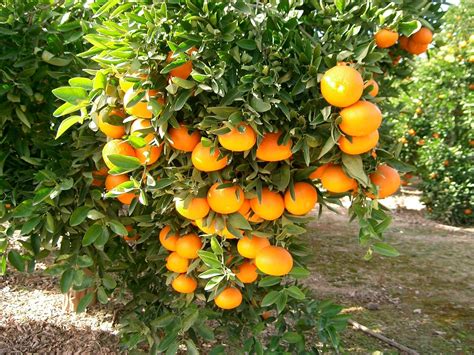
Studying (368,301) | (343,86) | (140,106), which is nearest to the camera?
(343,86)

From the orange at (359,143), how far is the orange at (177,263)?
2.39ft

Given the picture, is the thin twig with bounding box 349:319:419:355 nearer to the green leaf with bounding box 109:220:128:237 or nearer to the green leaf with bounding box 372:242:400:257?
the green leaf with bounding box 372:242:400:257

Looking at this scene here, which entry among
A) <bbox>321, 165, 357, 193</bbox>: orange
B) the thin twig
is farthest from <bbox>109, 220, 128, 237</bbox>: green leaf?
the thin twig

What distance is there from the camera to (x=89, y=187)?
157 cm

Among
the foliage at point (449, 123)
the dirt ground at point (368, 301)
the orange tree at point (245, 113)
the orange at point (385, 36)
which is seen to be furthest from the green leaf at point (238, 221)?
the foliage at point (449, 123)

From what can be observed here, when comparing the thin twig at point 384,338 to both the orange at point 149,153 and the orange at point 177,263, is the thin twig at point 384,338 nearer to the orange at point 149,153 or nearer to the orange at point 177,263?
the orange at point 177,263

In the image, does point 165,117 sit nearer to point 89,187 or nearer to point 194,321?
point 89,187

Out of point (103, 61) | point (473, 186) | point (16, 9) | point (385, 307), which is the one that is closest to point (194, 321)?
point (103, 61)

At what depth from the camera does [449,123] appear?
6.65 meters

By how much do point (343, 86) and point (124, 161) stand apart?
1.98 ft

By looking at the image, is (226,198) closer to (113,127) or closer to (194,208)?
(194,208)

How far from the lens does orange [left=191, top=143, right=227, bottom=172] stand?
3.66ft

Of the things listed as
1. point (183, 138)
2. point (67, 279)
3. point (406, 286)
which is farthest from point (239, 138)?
point (406, 286)

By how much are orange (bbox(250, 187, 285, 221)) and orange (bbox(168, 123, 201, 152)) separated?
0.24 m
